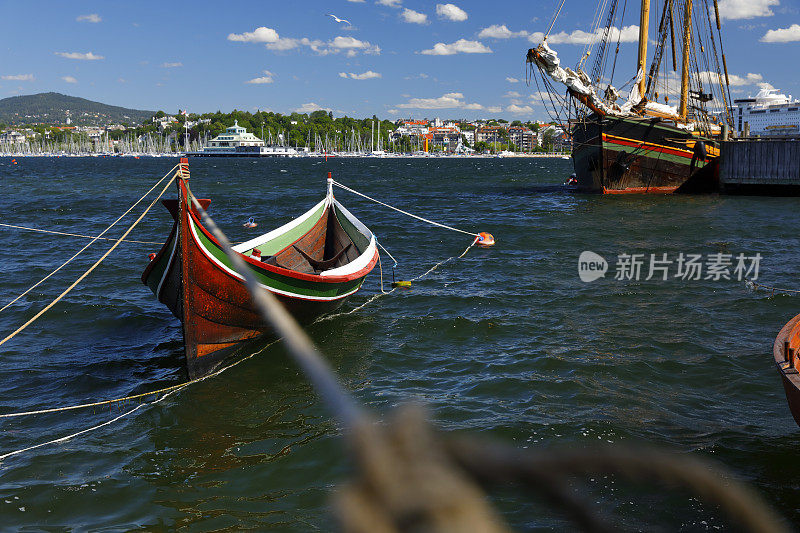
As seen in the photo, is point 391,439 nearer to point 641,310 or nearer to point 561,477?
point 561,477

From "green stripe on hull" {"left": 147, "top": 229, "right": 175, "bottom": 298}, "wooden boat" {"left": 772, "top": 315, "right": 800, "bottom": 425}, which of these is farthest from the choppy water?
"green stripe on hull" {"left": 147, "top": 229, "right": 175, "bottom": 298}

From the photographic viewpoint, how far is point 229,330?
33.2ft

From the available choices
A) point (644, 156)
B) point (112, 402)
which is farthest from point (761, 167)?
point (112, 402)

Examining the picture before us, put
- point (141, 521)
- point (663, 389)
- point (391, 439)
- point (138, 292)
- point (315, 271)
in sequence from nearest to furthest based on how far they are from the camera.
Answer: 1. point (141, 521)
2. point (391, 439)
3. point (663, 389)
4. point (315, 271)
5. point (138, 292)

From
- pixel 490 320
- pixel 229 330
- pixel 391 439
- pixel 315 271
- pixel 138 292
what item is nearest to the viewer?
pixel 391 439

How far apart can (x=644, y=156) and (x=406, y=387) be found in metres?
31.9

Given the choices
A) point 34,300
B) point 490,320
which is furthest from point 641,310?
point 34,300

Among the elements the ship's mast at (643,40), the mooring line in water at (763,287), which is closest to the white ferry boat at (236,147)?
A: the ship's mast at (643,40)

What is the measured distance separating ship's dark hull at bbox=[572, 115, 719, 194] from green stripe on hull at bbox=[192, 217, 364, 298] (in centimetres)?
2744

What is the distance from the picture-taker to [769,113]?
438 feet

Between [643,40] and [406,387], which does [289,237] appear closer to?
[406,387]

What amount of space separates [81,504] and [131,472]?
714 millimetres

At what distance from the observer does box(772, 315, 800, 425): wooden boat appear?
5937 millimetres

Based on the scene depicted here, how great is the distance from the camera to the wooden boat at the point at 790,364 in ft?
19.5
